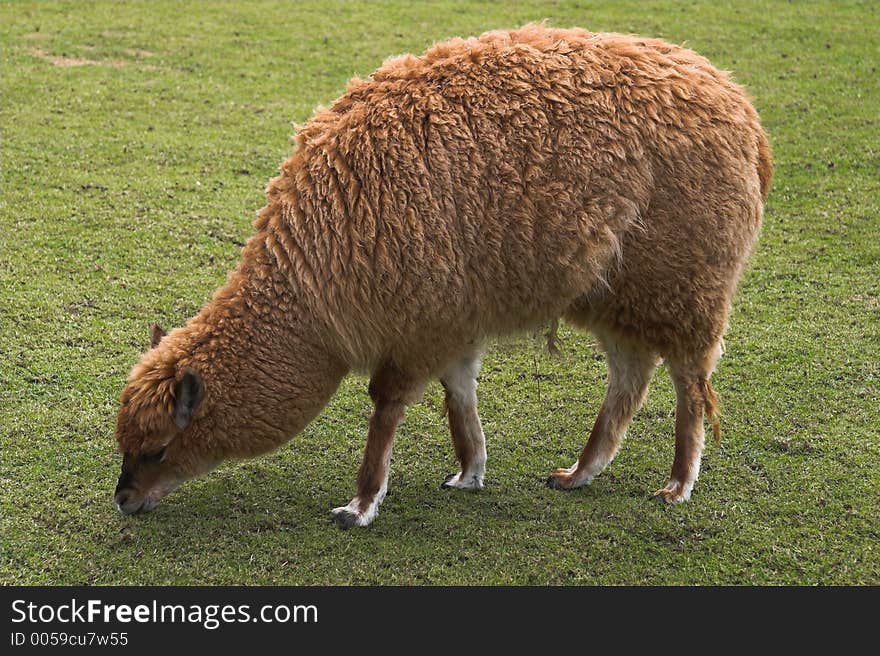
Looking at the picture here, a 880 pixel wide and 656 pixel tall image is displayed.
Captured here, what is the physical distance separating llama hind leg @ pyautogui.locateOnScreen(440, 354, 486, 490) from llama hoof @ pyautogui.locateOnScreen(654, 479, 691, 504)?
93 centimetres

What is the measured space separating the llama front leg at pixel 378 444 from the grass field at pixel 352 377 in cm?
12

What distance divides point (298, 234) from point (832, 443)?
10.5 feet

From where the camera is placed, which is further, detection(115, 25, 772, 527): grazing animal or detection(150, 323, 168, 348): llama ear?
Answer: detection(150, 323, 168, 348): llama ear

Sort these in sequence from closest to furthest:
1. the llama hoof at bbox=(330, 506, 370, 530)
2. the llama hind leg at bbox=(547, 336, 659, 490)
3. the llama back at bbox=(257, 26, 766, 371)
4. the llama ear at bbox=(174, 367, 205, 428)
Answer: the llama ear at bbox=(174, 367, 205, 428)
the llama back at bbox=(257, 26, 766, 371)
the llama hoof at bbox=(330, 506, 370, 530)
the llama hind leg at bbox=(547, 336, 659, 490)

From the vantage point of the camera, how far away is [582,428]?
247 inches

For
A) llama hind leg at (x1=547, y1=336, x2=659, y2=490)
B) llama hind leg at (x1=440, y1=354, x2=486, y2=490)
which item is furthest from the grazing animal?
llama hind leg at (x1=547, y1=336, x2=659, y2=490)

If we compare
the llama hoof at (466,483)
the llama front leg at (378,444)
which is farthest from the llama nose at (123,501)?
the llama hoof at (466,483)

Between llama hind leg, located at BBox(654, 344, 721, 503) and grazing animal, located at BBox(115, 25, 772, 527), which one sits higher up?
grazing animal, located at BBox(115, 25, 772, 527)

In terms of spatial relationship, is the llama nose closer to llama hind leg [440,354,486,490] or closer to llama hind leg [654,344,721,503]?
llama hind leg [440,354,486,490]

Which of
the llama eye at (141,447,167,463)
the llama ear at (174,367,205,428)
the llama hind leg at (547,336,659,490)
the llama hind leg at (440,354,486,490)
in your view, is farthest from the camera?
the llama hind leg at (547,336,659,490)

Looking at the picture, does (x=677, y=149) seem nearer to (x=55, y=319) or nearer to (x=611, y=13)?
(x=55, y=319)

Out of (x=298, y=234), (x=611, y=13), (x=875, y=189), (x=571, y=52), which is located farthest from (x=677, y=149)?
(x=611, y=13)

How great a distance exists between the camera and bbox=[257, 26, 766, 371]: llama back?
4.76m

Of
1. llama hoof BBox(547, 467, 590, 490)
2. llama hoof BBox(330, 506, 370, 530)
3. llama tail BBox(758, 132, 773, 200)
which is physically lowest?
llama hoof BBox(547, 467, 590, 490)
